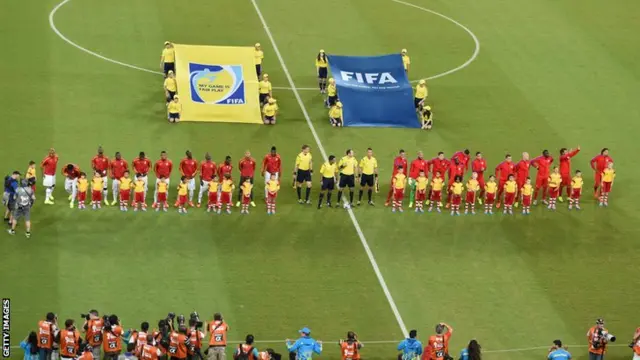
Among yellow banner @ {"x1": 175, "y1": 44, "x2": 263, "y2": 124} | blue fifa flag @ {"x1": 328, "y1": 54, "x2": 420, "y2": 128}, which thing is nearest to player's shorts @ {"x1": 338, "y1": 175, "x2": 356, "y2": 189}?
blue fifa flag @ {"x1": 328, "y1": 54, "x2": 420, "y2": 128}

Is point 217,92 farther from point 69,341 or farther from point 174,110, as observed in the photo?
point 69,341

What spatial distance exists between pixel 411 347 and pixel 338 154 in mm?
12018

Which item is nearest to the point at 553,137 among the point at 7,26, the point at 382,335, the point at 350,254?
the point at 350,254

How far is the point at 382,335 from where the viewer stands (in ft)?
106

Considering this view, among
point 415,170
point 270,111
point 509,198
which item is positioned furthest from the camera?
point 270,111

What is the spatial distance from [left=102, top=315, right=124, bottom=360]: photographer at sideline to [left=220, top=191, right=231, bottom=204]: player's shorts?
8.54 m

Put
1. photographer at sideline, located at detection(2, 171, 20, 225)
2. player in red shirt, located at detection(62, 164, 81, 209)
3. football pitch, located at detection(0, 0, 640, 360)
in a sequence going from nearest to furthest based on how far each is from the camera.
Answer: football pitch, located at detection(0, 0, 640, 360), photographer at sideline, located at detection(2, 171, 20, 225), player in red shirt, located at detection(62, 164, 81, 209)

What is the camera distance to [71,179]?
3722cm

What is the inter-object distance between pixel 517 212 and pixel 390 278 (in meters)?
5.55

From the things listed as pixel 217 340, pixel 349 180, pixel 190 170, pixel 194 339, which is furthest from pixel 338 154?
pixel 194 339

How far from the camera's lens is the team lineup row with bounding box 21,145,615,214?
1468 inches

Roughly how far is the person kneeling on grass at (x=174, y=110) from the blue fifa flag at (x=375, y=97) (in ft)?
16.3

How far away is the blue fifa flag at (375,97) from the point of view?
142 feet

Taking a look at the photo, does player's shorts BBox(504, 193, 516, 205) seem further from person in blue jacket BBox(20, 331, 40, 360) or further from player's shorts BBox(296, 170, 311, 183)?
person in blue jacket BBox(20, 331, 40, 360)
